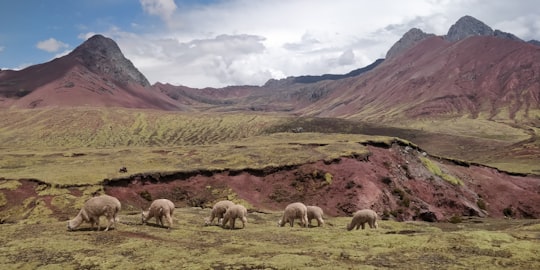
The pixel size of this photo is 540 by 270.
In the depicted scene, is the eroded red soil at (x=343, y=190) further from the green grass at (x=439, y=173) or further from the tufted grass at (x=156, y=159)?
the tufted grass at (x=156, y=159)

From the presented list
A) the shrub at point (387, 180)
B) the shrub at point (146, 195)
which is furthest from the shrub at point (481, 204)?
the shrub at point (146, 195)

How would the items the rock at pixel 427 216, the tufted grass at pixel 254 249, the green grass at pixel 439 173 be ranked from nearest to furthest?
the tufted grass at pixel 254 249 < the rock at pixel 427 216 < the green grass at pixel 439 173

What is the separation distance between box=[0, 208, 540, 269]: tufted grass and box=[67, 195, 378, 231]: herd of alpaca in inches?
46.3

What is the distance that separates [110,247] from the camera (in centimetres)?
2855

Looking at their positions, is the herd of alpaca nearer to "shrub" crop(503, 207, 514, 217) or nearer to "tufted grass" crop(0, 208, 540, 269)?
"tufted grass" crop(0, 208, 540, 269)

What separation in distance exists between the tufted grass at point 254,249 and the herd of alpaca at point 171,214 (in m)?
1.18

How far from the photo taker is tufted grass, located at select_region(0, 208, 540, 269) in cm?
2459

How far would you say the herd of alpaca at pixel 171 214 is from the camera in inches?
1283

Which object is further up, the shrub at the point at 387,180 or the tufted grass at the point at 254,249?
the shrub at the point at 387,180

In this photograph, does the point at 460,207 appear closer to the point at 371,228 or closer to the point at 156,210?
the point at 371,228

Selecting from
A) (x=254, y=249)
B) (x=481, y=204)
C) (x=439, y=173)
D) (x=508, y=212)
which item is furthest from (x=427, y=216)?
(x=254, y=249)

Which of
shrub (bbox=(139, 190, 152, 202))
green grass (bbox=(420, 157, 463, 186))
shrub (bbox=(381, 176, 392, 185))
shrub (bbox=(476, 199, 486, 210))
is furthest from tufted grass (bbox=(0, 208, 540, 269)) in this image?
green grass (bbox=(420, 157, 463, 186))

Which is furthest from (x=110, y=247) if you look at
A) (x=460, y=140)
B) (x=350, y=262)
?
(x=460, y=140)

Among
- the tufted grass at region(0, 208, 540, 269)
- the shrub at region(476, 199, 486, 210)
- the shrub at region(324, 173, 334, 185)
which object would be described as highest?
the shrub at region(324, 173, 334, 185)
